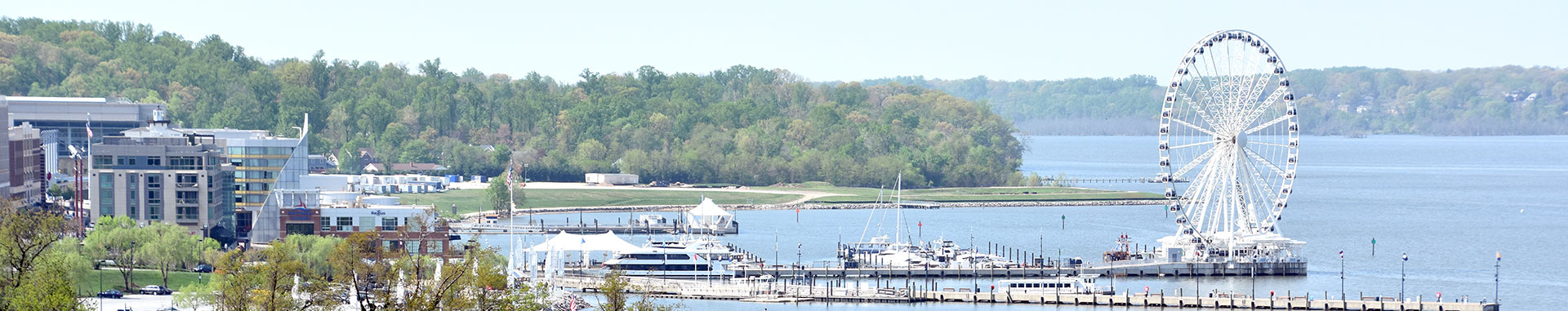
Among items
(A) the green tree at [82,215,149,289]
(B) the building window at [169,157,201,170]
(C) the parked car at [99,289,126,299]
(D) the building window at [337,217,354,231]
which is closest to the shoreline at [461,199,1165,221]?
(B) the building window at [169,157,201,170]

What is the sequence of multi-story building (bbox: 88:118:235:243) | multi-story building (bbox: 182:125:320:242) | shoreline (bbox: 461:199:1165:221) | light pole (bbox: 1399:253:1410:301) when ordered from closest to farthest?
light pole (bbox: 1399:253:1410:301), multi-story building (bbox: 182:125:320:242), multi-story building (bbox: 88:118:235:243), shoreline (bbox: 461:199:1165:221)

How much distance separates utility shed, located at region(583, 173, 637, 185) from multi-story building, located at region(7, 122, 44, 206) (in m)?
58.7

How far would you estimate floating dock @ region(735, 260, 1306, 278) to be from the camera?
88.9 meters

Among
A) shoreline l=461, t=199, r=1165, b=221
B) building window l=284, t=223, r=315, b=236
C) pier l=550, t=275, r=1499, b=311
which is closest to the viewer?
pier l=550, t=275, r=1499, b=311

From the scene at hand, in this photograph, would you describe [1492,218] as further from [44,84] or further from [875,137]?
[44,84]

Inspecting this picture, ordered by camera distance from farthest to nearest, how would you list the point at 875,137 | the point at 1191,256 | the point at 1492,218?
1. the point at 875,137
2. the point at 1492,218
3. the point at 1191,256

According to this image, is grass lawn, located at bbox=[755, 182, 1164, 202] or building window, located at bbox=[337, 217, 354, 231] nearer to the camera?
building window, located at bbox=[337, 217, 354, 231]

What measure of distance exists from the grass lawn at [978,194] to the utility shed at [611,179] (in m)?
9.76

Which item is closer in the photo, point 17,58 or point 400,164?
point 400,164

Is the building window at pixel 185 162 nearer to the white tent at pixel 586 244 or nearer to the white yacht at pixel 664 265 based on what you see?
the white tent at pixel 586 244

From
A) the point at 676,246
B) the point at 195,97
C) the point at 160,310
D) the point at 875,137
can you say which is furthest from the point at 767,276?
the point at 195,97

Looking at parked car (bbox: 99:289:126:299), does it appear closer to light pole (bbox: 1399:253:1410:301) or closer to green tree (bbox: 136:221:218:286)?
green tree (bbox: 136:221:218:286)

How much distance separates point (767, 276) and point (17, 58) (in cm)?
13189

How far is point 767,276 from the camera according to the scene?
84.9m
